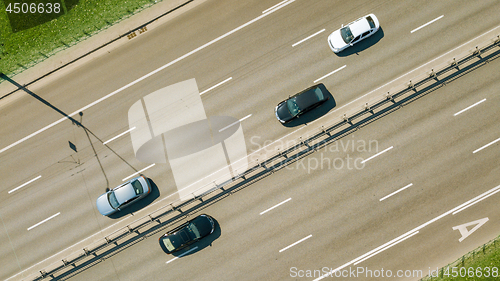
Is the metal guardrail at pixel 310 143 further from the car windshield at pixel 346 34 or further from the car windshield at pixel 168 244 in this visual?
the car windshield at pixel 346 34

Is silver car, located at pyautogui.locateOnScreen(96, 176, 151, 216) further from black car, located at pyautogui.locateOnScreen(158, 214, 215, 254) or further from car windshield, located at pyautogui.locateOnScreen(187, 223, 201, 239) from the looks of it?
car windshield, located at pyautogui.locateOnScreen(187, 223, 201, 239)

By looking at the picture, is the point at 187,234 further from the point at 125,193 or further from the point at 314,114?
the point at 314,114

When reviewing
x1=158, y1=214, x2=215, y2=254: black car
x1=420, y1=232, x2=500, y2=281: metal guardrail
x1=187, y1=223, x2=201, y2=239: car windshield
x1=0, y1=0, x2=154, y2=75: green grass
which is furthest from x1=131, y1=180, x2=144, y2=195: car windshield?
x1=420, y1=232, x2=500, y2=281: metal guardrail

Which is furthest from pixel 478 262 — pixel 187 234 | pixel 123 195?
pixel 123 195

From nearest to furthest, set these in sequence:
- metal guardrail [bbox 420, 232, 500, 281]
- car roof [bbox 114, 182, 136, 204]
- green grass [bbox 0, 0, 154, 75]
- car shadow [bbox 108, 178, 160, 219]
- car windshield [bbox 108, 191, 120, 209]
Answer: metal guardrail [bbox 420, 232, 500, 281]
car roof [bbox 114, 182, 136, 204]
car windshield [bbox 108, 191, 120, 209]
car shadow [bbox 108, 178, 160, 219]
green grass [bbox 0, 0, 154, 75]

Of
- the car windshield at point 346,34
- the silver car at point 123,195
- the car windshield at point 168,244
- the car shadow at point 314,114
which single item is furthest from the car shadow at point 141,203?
the car windshield at point 346,34

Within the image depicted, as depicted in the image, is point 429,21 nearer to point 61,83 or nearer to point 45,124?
point 61,83
